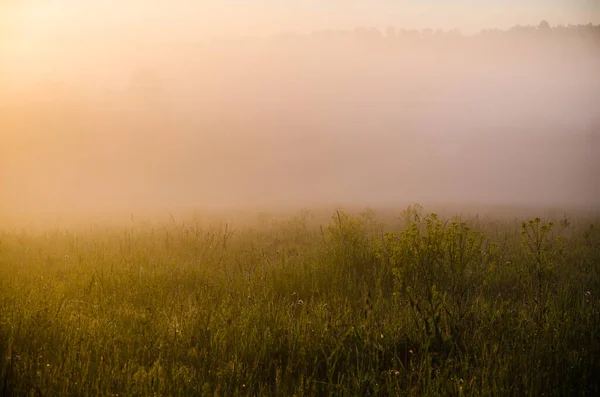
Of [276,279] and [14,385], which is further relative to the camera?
[276,279]

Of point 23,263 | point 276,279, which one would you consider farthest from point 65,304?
point 23,263

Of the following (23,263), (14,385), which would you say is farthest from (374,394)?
(23,263)

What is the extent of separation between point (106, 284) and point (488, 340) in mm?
4825

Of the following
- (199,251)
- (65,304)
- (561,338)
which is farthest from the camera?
(199,251)

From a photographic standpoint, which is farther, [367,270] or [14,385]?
[367,270]

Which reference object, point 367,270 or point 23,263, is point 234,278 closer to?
point 367,270

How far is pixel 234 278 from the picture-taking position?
6227 millimetres

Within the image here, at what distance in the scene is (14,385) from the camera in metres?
2.88

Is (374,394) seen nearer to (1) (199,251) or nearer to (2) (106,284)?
(2) (106,284)

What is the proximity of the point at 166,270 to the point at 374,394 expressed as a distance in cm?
455

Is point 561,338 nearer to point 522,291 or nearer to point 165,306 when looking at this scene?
point 522,291

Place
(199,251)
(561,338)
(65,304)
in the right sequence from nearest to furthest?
(561,338) < (65,304) < (199,251)

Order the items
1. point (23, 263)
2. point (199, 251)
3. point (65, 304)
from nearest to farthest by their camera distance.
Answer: point (65, 304), point (23, 263), point (199, 251)

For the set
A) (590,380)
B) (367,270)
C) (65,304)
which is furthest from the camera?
(367,270)
